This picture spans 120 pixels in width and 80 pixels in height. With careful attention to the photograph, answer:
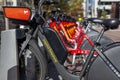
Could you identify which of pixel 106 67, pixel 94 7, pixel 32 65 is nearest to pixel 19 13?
pixel 32 65

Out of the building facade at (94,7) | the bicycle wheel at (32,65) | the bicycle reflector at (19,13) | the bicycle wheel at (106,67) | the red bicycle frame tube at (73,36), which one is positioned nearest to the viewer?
the bicycle wheel at (106,67)

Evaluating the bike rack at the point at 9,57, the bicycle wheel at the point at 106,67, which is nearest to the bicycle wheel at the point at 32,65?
the bike rack at the point at 9,57

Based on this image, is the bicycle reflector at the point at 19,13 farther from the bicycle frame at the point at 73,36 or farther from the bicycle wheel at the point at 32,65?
the bicycle frame at the point at 73,36

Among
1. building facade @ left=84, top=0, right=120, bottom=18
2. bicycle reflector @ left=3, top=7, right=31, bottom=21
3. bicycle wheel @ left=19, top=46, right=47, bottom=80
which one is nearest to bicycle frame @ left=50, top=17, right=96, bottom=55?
bicycle wheel @ left=19, top=46, right=47, bottom=80

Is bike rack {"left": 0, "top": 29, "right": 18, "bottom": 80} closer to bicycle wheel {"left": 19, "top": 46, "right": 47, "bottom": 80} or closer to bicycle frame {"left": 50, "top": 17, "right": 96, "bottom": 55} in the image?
bicycle wheel {"left": 19, "top": 46, "right": 47, "bottom": 80}

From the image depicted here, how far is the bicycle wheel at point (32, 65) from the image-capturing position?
16.1 ft

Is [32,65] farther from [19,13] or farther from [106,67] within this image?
[106,67]

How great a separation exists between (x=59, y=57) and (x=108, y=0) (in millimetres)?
94443

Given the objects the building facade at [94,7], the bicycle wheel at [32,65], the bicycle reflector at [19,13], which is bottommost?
the building facade at [94,7]

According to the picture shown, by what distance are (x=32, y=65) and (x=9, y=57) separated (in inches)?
13.9

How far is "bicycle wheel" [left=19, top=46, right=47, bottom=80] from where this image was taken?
490 cm

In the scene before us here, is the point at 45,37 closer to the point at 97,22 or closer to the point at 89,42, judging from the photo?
the point at 97,22

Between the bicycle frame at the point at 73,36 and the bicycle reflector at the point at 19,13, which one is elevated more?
the bicycle reflector at the point at 19,13

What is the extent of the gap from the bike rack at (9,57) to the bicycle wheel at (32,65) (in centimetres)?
13
